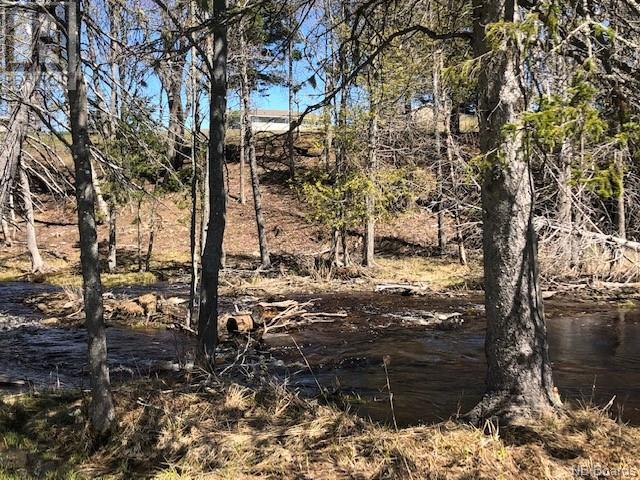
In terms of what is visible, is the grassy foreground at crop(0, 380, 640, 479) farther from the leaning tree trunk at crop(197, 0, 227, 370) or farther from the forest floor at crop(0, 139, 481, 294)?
the forest floor at crop(0, 139, 481, 294)

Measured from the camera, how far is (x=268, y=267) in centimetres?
2319

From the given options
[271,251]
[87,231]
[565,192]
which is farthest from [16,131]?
[271,251]

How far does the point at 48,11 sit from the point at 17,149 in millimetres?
1843

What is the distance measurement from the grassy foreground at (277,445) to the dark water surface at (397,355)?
36.3 inches

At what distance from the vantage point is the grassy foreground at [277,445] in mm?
4449

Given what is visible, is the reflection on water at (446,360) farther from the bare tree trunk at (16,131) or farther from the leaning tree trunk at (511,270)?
the bare tree trunk at (16,131)

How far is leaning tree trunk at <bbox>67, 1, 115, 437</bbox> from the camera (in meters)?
5.02

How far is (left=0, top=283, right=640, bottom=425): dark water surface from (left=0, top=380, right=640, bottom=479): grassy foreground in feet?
3.02

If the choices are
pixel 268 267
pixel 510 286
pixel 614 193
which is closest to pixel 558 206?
pixel 510 286

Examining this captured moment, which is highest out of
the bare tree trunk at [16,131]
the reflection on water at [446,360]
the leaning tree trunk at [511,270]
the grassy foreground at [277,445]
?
the bare tree trunk at [16,131]

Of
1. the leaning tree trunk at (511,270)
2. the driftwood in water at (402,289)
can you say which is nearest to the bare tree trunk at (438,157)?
the driftwood in water at (402,289)

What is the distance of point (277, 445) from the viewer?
4988mm

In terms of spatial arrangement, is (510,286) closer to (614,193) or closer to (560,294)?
(614,193)

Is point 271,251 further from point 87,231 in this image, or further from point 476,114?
point 87,231
